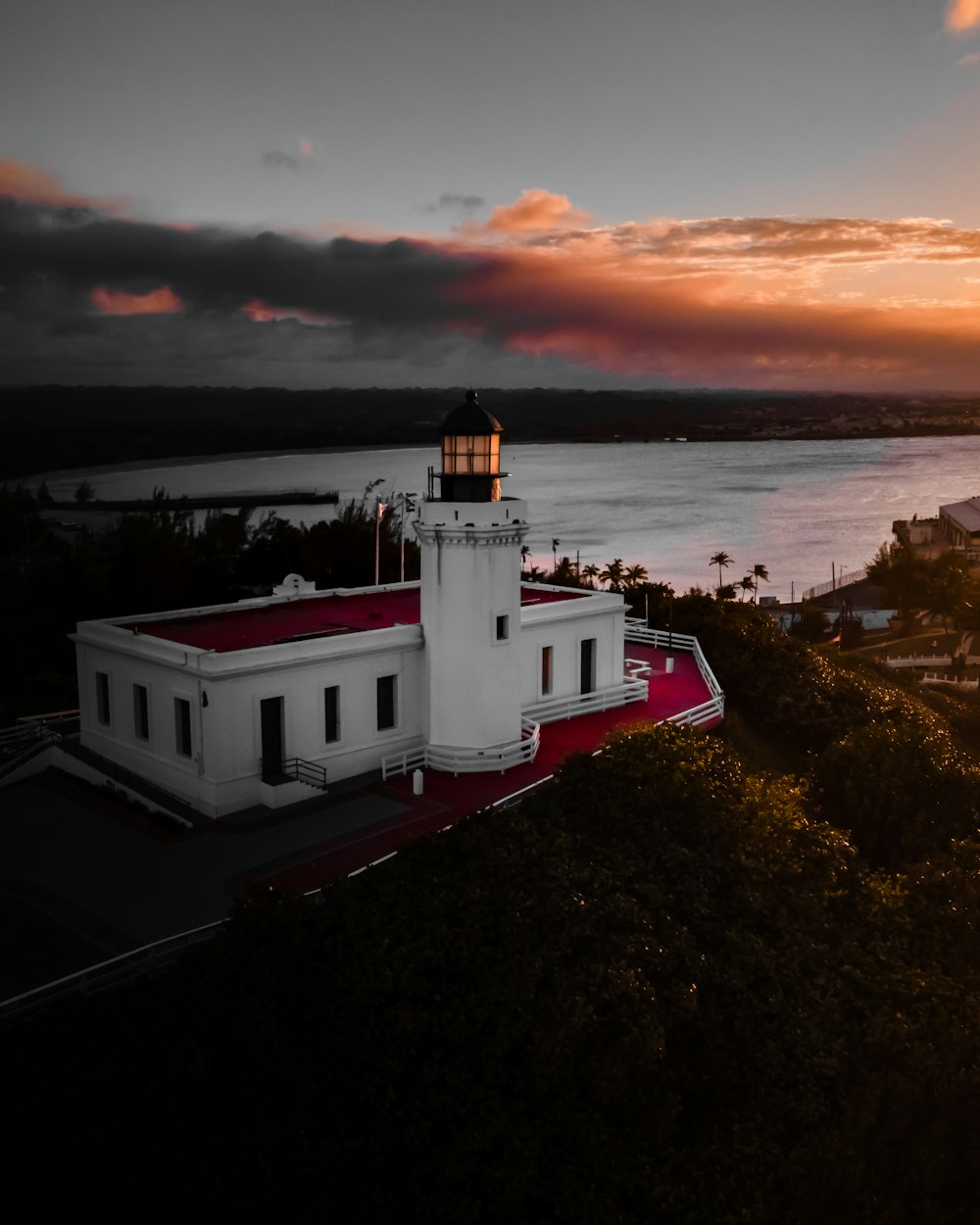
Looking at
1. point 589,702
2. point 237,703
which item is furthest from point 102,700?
point 589,702

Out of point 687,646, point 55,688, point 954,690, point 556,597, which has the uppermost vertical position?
point 556,597

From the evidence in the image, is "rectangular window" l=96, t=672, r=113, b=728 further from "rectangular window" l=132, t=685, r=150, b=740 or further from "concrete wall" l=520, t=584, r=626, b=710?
"concrete wall" l=520, t=584, r=626, b=710

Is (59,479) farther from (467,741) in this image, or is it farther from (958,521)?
(958,521)

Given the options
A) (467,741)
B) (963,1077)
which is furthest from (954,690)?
(963,1077)

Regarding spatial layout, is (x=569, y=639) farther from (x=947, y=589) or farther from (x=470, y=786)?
(x=947, y=589)

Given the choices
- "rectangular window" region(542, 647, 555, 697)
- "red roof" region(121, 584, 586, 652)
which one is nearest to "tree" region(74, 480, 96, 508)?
"red roof" region(121, 584, 586, 652)

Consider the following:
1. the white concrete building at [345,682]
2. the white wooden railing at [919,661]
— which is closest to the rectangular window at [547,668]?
the white concrete building at [345,682]

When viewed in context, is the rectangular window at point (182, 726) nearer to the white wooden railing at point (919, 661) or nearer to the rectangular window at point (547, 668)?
the rectangular window at point (547, 668)
